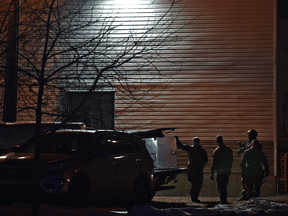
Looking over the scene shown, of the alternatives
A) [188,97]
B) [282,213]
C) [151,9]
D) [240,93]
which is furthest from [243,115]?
[282,213]

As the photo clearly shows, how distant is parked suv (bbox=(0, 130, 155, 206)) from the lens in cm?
906

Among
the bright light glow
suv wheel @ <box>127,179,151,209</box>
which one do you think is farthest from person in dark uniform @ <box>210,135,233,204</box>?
the bright light glow

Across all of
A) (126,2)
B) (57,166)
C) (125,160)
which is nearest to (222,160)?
(125,160)

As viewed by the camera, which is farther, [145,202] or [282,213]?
[145,202]

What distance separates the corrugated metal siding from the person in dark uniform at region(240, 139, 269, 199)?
3.67m

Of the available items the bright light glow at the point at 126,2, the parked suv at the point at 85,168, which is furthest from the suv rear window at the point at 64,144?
the bright light glow at the point at 126,2

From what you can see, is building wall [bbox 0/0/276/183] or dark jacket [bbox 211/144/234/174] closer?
dark jacket [bbox 211/144/234/174]

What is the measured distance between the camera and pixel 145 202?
11195 millimetres

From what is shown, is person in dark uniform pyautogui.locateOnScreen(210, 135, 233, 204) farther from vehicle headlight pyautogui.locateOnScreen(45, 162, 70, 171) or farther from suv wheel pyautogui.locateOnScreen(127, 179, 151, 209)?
vehicle headlight pyautogui.locateOnScreen(45, 162, 70, 171)

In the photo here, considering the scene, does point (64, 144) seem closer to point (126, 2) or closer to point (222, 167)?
point (222, 167)

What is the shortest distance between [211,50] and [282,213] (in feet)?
32.5

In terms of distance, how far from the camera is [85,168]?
31.0 ft

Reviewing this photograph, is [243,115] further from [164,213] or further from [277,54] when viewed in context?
[164,213]

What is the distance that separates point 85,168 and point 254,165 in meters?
6.17
